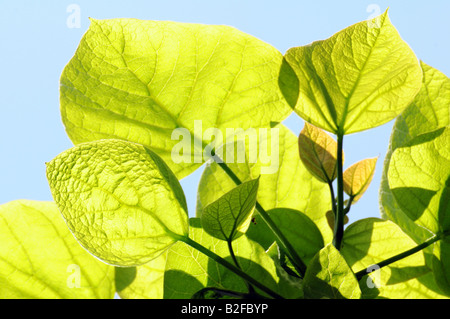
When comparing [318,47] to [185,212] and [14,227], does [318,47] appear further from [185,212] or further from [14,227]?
[14,227]

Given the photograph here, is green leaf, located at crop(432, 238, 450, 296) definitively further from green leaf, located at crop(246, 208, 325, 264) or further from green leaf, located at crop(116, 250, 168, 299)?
green leaf, located at crop(116, 250, 168, 299)

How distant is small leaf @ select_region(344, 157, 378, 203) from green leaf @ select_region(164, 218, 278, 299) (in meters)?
0.10

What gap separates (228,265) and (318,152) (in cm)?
12

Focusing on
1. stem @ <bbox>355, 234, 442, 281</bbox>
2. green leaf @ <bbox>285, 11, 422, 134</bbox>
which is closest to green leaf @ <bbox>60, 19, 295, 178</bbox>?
green leaf @ <bbox>285, 11, 422, 134</bbox>

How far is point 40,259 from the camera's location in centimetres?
30

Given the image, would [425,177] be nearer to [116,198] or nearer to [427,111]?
[427,111]

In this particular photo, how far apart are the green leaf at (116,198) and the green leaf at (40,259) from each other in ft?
0.29

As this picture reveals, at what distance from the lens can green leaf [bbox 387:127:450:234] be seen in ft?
0.89

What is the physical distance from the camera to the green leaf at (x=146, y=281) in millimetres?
309

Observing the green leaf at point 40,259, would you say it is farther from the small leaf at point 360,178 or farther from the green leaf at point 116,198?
the small leaf at point 360,178

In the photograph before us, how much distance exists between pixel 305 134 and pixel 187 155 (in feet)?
0.29

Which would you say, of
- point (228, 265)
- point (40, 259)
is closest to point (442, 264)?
point (228, 265)

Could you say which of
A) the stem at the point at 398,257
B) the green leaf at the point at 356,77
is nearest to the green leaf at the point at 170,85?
the green leaf at the point at 356,77
